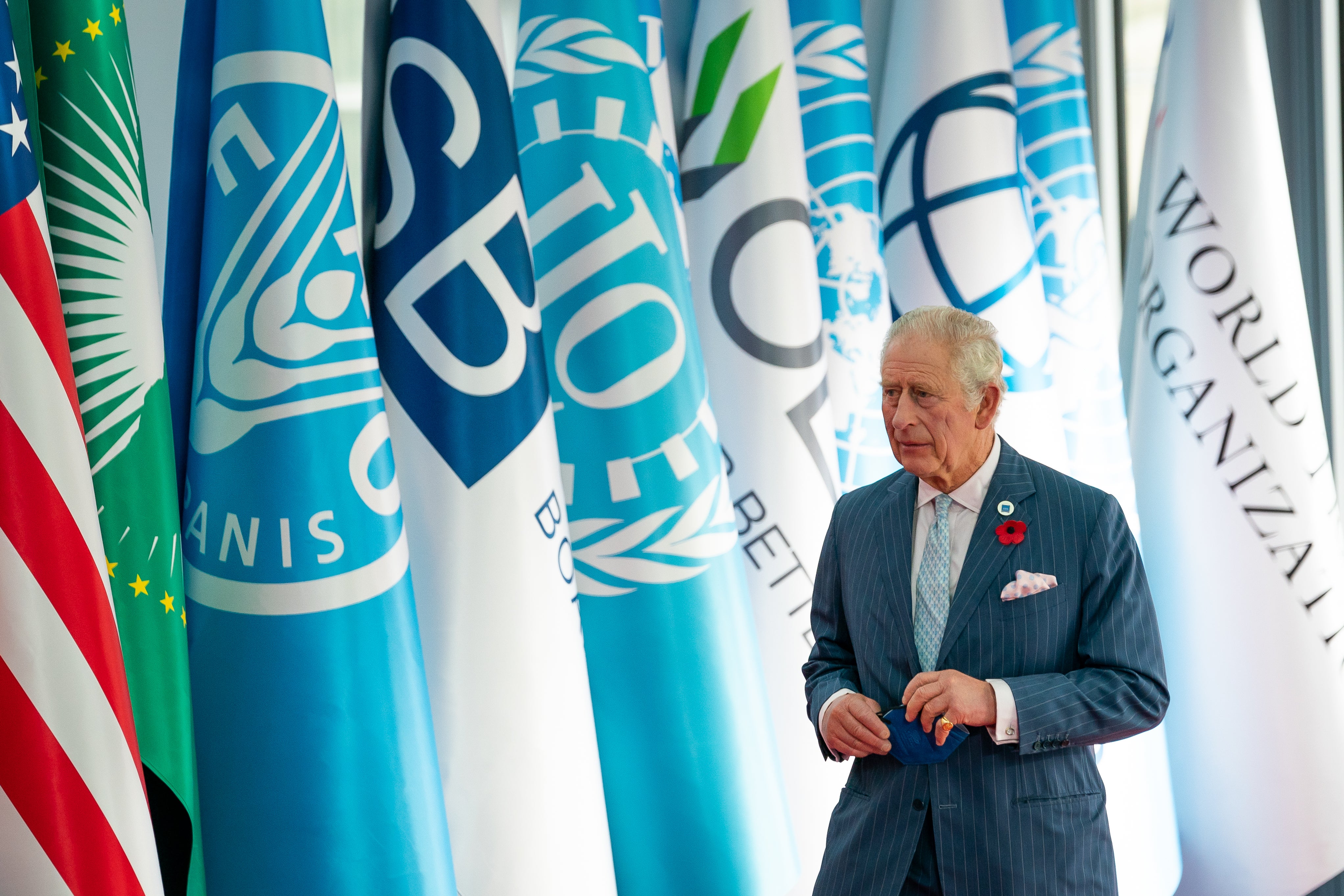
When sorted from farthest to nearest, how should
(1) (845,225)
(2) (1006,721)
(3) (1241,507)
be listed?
(3) (1241,507) < (1) (845,225) < (2) (1006,721)

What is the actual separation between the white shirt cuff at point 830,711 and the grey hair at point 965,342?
0.40 meters

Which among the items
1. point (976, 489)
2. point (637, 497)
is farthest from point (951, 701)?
point (637, 497)

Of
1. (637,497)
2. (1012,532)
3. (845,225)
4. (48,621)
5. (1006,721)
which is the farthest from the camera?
(845,225)

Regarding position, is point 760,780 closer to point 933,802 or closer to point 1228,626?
point 933,802

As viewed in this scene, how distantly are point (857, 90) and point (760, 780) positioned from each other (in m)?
1.37

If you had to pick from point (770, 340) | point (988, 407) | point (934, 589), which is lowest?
point (934, 589)

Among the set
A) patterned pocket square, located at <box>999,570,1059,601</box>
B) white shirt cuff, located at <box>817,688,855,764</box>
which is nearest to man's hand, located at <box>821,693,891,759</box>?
white shirt cuff, located at <box>817,688,855,764</box>

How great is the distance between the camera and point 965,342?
4.68 feet

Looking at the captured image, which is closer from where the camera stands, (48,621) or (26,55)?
(48,621)

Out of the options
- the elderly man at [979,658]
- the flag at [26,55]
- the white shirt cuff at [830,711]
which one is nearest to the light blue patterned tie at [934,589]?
the elderly man at [979,658]

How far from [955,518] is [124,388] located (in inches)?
41.9

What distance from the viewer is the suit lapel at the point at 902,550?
Answer: 1423 mm

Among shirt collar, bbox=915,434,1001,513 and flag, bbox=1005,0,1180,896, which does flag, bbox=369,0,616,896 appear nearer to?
shirt collar, bbox=915,434,1001,513

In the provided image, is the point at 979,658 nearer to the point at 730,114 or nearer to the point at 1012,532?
the point at 1012,532
